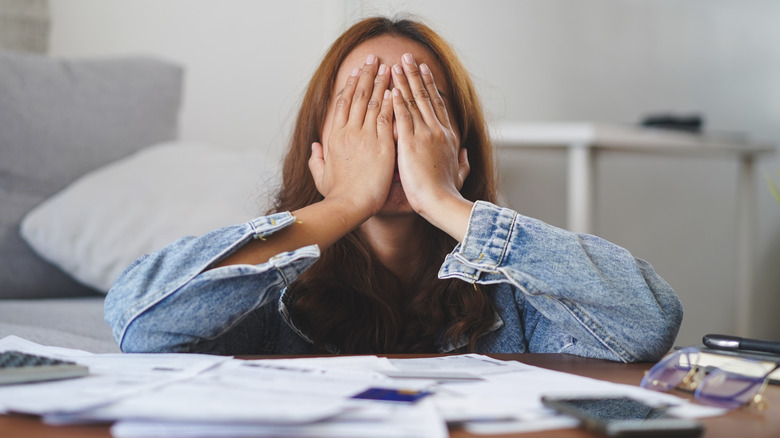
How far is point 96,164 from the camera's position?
53.6 inches

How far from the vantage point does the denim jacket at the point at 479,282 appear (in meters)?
0.62

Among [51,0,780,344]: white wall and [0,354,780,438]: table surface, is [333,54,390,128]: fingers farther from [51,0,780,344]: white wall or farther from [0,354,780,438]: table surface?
[51,0,780,344]: white wall

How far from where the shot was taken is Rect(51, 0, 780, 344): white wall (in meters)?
1.86

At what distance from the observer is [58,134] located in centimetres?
133

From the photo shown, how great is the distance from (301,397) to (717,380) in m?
0.25

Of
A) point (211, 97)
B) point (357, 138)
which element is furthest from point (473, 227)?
point (211, 97)

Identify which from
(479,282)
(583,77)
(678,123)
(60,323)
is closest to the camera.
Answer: (479,282)

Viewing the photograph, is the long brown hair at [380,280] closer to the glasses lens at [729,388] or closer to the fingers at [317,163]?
the fingers at [317,163]

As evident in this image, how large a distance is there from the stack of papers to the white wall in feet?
4.73

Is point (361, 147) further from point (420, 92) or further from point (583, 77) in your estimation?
point (583, 77)

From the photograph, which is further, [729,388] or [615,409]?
[615,409]

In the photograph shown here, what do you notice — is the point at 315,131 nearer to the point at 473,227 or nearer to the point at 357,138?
the point at 357,138

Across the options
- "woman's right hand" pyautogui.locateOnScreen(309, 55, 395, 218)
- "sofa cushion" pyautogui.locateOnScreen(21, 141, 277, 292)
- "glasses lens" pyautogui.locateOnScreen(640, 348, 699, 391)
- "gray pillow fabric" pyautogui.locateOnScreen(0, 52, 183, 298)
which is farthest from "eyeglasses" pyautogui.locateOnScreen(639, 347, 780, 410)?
"gray pillow fabric" pyautogui.locateOnScreen(0, 52, 183, 298)

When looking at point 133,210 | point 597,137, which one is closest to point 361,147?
point 133,210
